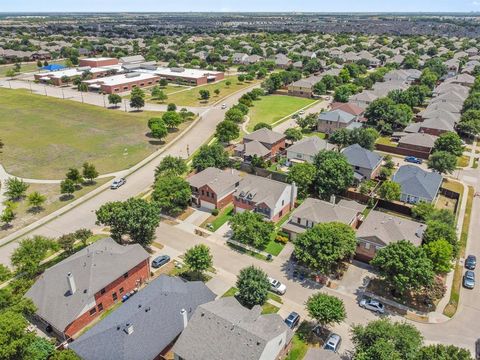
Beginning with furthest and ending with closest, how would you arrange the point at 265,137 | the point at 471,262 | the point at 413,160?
the point at 265,137 < the point at 413,160 < the point at 471,262

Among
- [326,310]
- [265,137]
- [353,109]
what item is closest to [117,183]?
[265,137]

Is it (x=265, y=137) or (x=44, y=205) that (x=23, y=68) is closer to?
(x=44, y=205)

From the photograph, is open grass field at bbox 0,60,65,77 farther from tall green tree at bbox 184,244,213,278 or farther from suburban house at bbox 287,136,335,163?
tall green tree at bbox 184,244,213,278

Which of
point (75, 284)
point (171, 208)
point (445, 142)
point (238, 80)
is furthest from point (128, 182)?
point (238, 80)

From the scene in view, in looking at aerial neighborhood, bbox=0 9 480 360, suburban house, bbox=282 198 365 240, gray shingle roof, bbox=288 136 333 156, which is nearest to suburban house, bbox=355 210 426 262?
aerial neighborhood, bbox=0 9 480 360

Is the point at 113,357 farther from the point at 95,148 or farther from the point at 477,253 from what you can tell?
the point at 95,148

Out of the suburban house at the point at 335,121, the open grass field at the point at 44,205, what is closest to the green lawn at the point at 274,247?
the open grass field at the point at 44,205

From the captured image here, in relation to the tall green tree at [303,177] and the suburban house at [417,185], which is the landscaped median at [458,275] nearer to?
the suburban house at [417,185]
